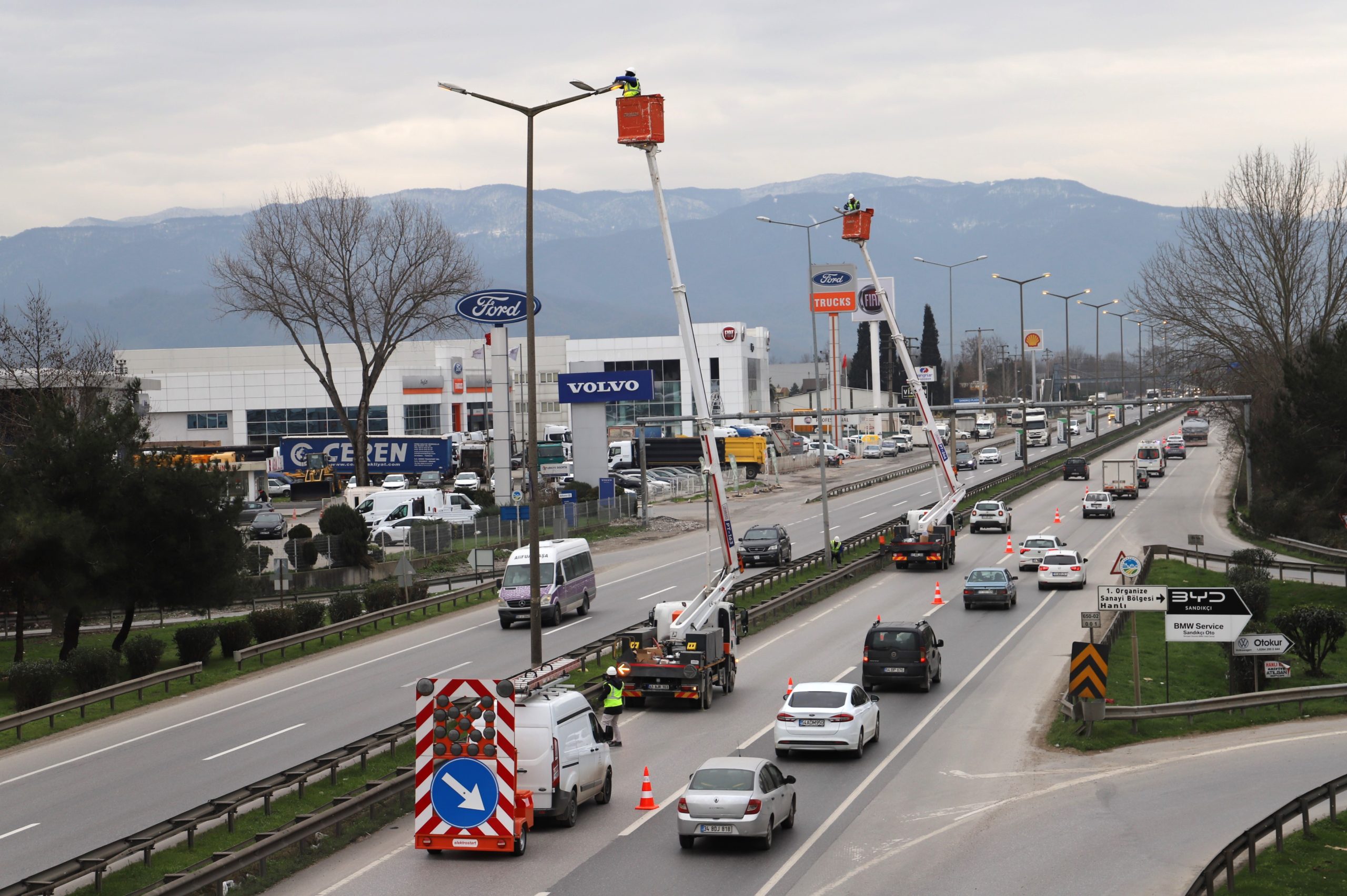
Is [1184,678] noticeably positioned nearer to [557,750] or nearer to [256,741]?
[557,750]

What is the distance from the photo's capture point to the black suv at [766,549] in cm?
5284

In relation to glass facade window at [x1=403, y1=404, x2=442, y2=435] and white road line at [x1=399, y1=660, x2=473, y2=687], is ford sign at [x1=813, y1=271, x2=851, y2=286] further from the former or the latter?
white road line at [x1=399, y1=660, x2=473, y2=687]

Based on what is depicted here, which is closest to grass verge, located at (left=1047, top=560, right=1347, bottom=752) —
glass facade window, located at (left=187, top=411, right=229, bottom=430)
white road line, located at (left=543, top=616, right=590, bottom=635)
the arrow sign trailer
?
the arrow sign trailer

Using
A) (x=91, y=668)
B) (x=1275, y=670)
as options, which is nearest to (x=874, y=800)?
(x=1275, y=670)

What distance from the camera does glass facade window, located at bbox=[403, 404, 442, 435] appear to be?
119938mm

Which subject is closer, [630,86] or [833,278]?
[630,86]

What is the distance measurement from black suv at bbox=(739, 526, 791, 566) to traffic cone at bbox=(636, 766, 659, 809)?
3262 centimetres

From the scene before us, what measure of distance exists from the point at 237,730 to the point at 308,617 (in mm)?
12269

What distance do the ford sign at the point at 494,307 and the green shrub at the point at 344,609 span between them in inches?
936

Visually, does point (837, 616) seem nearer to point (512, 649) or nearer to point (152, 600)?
point (512, 649)

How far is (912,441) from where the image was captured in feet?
442

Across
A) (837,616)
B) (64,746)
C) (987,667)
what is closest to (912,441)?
(837,616)

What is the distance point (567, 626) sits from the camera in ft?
133

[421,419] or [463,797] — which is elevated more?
[421,419]
